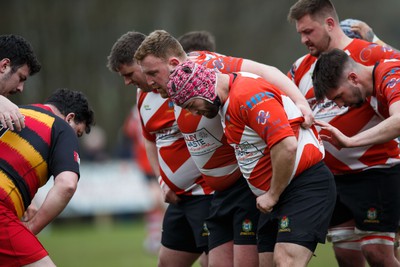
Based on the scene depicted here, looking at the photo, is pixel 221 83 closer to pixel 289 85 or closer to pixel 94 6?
pixel 289 85

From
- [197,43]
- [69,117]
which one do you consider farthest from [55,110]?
[197,43]

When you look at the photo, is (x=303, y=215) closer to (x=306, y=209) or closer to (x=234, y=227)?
(x=306, y=209)

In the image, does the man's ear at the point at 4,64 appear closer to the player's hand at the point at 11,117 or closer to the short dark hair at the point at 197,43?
the player's hand at the point at 11,117

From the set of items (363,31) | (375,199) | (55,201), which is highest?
(363,31)

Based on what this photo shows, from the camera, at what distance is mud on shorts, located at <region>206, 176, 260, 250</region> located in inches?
250

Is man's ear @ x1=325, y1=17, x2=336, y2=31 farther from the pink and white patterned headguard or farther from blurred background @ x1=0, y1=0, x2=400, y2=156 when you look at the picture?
blurred background @ x1=0, y1=0, x2=400, y2=156

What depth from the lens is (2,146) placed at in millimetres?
5734

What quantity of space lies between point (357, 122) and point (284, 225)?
1.45m

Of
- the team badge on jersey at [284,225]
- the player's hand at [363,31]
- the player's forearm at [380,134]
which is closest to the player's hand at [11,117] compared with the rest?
the team badge on jersey at [284,225]

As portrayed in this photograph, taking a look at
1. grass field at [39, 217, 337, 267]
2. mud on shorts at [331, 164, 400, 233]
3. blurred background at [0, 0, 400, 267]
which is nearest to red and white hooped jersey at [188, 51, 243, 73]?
mud on shorts at [331, 164, 400, 233]

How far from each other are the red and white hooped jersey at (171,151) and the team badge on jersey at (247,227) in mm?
683

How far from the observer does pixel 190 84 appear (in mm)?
5742

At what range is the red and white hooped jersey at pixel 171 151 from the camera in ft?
22.9

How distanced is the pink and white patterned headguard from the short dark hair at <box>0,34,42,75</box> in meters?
1.08
